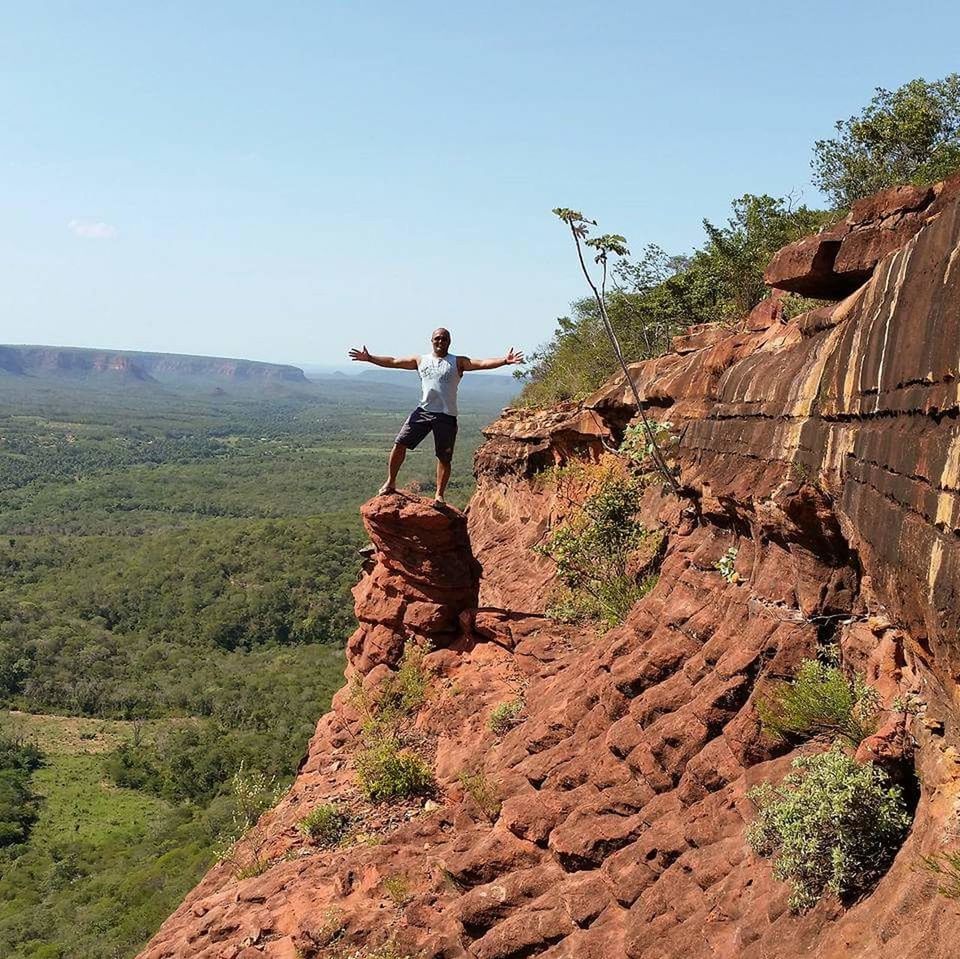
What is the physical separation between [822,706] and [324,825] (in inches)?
287

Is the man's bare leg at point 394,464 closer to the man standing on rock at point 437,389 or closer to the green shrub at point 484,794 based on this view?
the man standing on rock at point 437,389

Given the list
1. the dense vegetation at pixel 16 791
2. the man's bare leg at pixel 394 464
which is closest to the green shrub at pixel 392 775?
the man's bare leg at pixel 394 464

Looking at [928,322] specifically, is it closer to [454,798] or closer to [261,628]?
[454,798]

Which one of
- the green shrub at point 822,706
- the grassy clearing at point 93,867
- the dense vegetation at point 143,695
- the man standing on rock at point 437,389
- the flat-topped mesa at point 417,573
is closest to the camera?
the green shrub at point 822,706

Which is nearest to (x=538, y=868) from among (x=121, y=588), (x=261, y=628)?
(x=261, y=628)

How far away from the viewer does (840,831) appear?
4676 millimetres

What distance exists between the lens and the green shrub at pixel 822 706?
5.48 meters

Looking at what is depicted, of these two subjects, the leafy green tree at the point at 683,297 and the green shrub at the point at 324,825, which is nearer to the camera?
the green shrub at the point at 324,825

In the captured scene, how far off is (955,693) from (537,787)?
4.92 meters

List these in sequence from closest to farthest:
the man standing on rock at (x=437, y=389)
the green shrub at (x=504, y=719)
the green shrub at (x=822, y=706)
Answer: the green shrub at (x=822, y=706) < the green shrub at (x=504, y=719) < the man standing on rock at (x=437, y=389)

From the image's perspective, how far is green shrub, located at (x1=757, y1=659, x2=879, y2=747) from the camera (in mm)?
5480

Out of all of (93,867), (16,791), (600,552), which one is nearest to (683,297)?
(600,552)

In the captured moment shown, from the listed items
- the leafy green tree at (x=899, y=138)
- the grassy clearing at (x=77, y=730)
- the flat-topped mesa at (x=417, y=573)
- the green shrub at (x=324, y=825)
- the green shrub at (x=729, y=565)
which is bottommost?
the grassy clearing at (x=77, y=730)

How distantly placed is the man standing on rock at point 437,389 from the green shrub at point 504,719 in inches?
137
